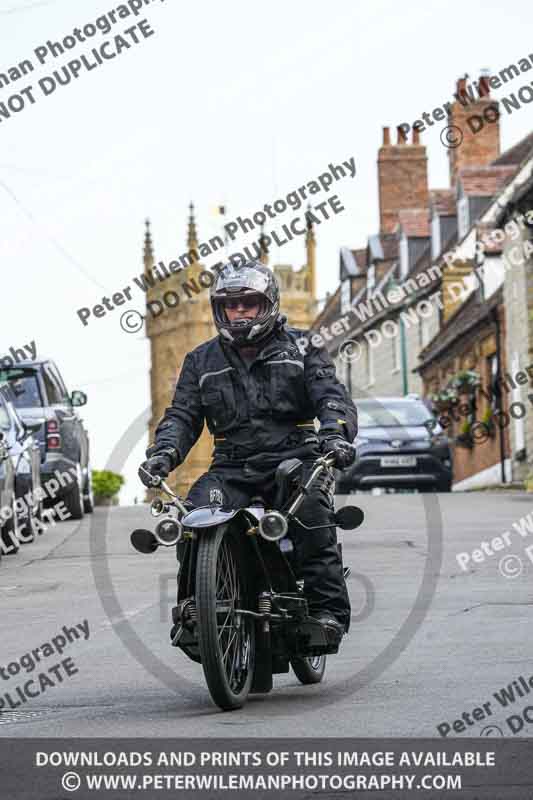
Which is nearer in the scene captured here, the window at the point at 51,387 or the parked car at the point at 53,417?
the parked car at the point at 53,417

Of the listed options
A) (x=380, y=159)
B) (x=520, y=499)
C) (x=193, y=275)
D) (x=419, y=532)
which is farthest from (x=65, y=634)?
(x=193, y=275)

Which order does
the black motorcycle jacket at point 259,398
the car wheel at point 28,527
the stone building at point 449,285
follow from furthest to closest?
the stone building at point 449,285 < the car wheel at point 28,527 < the black motorcycle jacket at point 259,398

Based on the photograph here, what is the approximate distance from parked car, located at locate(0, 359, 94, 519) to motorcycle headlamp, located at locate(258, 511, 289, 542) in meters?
15.3

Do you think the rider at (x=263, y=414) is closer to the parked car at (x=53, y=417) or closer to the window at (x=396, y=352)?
the parked car at (x=53, y=417)

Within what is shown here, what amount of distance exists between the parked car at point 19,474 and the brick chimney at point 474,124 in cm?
3317

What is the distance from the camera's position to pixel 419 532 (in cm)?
1770

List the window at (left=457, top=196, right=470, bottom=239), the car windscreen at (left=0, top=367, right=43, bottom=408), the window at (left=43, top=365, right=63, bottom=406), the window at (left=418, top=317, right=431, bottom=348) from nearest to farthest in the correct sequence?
the car windscreen at (left=0, top=367, right=43, bottom=408) < the window at (left=43, top=365, right=63, bottom=406) < the window at (left=457, top=196, right=470, bottom=239) < the window at (left=418, top=317, right=431, bottom=348)

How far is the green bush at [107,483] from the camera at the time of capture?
331 feet

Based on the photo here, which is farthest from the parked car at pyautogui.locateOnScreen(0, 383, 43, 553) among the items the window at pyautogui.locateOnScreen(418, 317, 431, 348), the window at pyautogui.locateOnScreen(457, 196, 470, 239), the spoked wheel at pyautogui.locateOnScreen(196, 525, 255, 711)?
the window at pyautogui.locateOnScreen(418, 317, 431, 348)

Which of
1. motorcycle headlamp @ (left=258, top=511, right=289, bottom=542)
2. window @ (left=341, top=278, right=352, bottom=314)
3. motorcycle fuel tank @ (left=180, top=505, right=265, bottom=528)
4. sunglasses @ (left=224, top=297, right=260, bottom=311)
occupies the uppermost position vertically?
window @ (left=341, top=278, right=352, bottom=314)

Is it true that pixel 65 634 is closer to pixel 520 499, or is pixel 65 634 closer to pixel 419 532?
pixel 419 532

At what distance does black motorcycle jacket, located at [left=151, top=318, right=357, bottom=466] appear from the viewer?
732 centimetres

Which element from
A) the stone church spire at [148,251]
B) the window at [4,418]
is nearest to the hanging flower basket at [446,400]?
the window at [4,418]

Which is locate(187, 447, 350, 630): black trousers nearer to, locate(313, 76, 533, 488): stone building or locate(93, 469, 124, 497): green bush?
locate(313, 76, 533, 488): stone building
